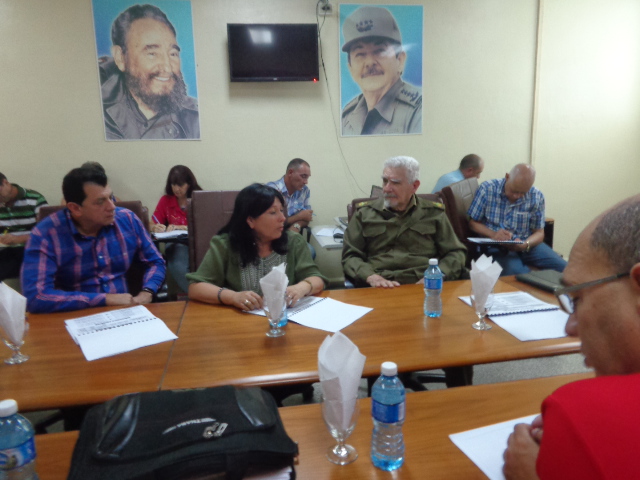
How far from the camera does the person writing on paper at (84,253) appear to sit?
1755mm

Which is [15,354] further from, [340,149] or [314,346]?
[340,149]

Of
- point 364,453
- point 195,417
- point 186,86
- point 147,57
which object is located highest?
point 147,57

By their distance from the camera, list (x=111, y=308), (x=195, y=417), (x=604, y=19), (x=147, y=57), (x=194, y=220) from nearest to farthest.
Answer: (x=195, y=417) → (x=111, y=308) → (x=194, y=220) → (x=147, y=57) → (x=604, y=19)

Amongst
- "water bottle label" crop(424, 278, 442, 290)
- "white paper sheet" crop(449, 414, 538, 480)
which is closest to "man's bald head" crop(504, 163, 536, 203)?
"water bottle label" crop(424, 278, 442, 290)

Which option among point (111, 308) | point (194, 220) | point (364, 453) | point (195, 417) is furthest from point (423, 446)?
point (194, 220)

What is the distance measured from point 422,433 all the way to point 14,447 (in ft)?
2.46

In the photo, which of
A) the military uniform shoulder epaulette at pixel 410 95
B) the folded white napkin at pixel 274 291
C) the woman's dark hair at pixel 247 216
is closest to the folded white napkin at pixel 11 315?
the folded white napkin at pixel 274 291

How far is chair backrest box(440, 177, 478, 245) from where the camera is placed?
125 inches

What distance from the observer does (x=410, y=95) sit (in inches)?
163

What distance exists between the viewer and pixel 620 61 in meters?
4.44

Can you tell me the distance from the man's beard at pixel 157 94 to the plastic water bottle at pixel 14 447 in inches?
135

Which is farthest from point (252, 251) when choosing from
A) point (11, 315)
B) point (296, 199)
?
point (296, 199)

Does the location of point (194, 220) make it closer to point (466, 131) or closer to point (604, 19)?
point (466, 131)

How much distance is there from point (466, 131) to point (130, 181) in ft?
10.6
